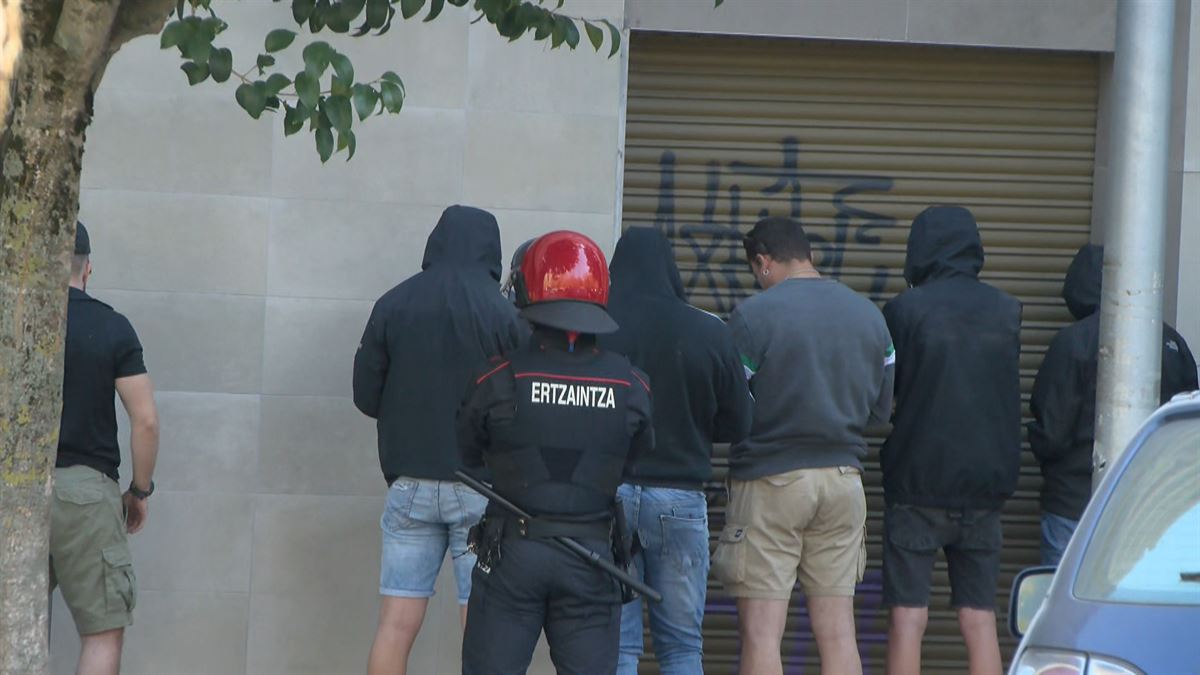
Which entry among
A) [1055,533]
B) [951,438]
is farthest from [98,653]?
[1055,533]

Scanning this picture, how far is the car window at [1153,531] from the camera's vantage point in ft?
11.6

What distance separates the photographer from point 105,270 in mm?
7215

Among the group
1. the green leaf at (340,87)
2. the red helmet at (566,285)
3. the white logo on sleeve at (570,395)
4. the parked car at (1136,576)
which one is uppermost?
the green leaf at (340,87)

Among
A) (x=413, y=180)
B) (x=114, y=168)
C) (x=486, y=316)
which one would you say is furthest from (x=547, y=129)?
(x=114, y=168)

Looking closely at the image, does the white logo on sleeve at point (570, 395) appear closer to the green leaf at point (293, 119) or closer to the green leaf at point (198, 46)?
the green leaf at point (293, 119)

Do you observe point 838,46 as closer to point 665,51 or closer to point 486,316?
point 665,51

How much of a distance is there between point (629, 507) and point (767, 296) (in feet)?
3.35

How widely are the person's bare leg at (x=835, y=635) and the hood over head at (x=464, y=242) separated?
74.5 inches

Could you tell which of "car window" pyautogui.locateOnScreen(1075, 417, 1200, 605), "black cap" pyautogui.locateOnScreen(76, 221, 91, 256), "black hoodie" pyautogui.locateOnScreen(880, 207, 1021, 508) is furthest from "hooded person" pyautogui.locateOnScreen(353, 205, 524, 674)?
"car window" pyautogui.locateOnScreen(1075, 417, 1200, 605)

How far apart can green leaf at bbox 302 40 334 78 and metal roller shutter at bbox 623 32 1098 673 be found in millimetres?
3654

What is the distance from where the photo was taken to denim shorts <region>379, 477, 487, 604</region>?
626cm

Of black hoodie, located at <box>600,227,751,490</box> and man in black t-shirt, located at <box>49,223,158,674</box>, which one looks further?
black hoodie, located at <box>600,227,751,490</box>

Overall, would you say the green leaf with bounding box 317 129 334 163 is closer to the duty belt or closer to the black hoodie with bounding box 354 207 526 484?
the duty belt

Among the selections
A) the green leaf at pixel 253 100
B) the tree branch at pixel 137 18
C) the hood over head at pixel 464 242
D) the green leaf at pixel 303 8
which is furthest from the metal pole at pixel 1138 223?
the tree branch at pixel 137 18
